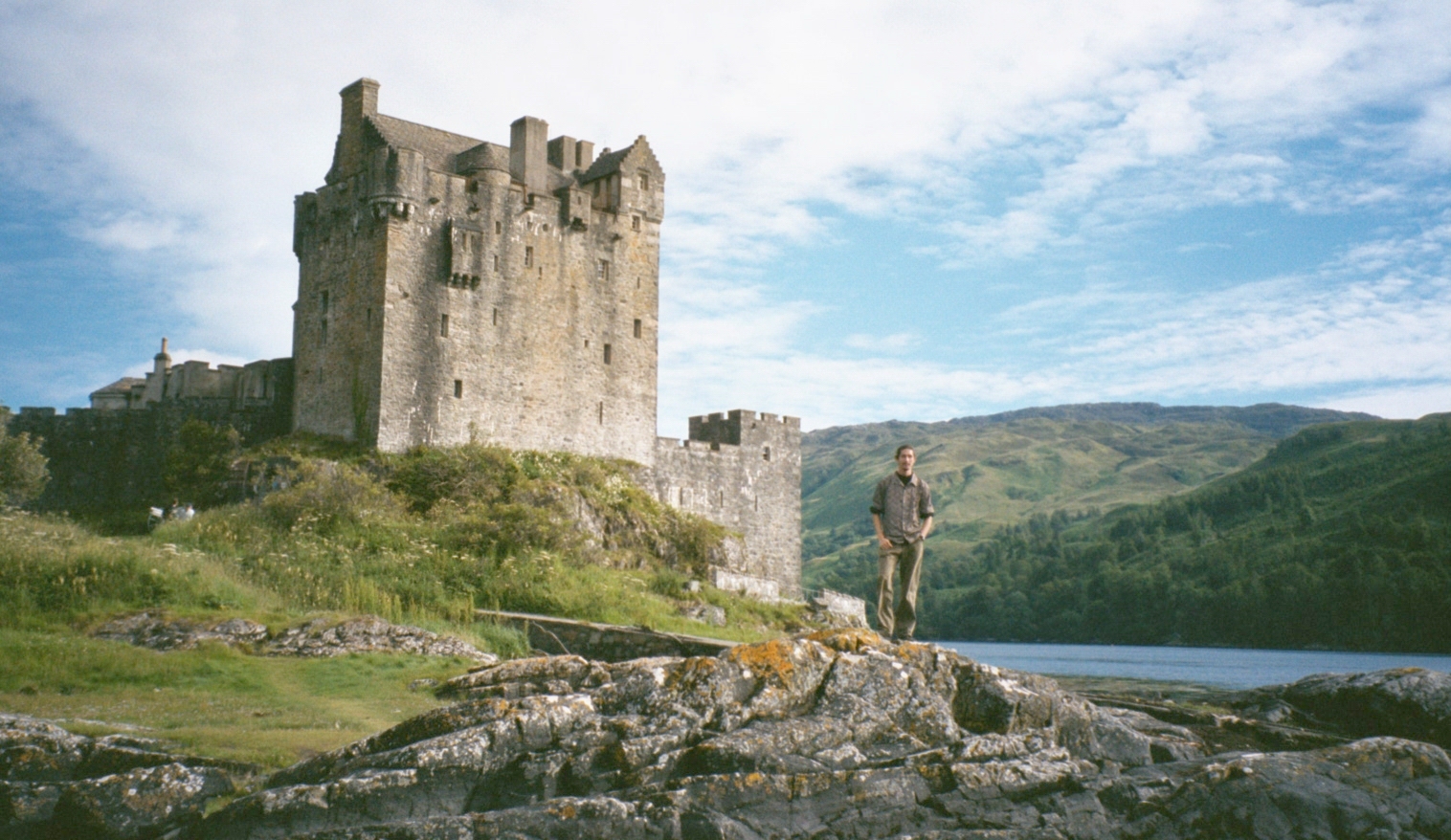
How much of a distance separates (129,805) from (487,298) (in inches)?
1214

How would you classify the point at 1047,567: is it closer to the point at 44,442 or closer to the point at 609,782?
the point at 44,442

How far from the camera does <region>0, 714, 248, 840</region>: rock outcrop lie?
964 centimetres

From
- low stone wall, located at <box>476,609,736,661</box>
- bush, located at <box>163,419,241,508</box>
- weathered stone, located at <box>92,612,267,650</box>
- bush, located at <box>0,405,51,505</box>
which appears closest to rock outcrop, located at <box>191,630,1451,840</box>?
low stone wall, located at <box>476,609,736,661</box>

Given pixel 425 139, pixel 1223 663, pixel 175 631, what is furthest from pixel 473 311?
pixel 1223 663

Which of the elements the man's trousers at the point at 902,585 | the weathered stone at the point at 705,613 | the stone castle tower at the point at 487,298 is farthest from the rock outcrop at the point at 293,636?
the stone castle tower at the point at 487,298

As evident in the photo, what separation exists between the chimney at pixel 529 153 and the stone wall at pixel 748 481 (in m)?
10.7

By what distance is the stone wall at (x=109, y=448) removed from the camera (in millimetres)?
37344

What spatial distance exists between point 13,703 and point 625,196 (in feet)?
107

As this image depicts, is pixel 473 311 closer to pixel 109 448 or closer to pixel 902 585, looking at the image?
pixel 109 448

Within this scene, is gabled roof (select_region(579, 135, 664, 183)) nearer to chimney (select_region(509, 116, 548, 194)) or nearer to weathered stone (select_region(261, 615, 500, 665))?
chimney (select_region(509, 116, 548, 194))

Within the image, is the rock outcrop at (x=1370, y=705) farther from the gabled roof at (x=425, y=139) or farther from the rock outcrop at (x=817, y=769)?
the gabled roof at (x=425, y=139)

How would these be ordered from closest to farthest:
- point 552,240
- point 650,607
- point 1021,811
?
point 1021,811, point 650,607, point 552,240

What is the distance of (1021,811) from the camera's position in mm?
11055

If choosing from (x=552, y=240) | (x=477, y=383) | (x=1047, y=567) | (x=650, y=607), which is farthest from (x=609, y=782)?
(x=1047, y=567)
